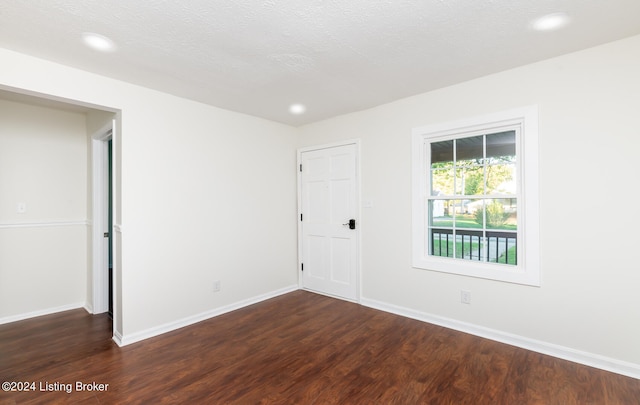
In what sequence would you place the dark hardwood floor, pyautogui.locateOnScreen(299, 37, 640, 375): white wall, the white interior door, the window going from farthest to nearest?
the white interior door < the window < pyautogui.locateOnScreen(299, 37, 640, 375): white wall < the dark hardwood floor

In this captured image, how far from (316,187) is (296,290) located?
1.55 metres

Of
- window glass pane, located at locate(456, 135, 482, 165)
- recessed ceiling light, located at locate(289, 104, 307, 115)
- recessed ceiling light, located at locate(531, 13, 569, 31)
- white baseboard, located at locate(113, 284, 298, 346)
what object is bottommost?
white baseboard, located at locate(113, 284, 298, 346)

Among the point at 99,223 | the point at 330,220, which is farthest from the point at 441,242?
the point at 99,223

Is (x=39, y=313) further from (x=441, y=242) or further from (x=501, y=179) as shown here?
(x=501, y=179)

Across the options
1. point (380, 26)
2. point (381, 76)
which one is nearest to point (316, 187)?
point (381, 76)

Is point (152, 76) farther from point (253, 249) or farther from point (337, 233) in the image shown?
point (337, 233)

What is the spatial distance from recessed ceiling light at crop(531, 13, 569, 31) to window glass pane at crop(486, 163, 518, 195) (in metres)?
1.16

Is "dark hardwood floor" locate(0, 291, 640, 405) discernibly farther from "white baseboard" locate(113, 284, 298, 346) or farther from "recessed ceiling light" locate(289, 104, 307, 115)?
"recessed ceiling light" locate(289, 104, 307, 115)

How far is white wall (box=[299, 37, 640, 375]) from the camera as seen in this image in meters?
2.20

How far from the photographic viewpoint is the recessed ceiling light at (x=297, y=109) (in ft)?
11.7

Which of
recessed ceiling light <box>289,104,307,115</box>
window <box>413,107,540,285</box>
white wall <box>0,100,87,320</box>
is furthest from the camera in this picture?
recessed ceiling light <box>289,104,307,115</box>

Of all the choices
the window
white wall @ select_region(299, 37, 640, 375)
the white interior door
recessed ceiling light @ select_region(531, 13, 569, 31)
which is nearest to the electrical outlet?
white wall @ select_region(299, 37, 640, 375)

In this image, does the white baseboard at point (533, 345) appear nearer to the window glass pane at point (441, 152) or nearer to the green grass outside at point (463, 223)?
the green grass outside at point (463, 223)

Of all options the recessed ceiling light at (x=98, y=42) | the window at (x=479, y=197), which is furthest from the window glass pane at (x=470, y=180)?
the recessed ceiling light at (x=98, y=42)
